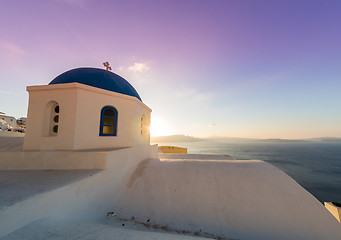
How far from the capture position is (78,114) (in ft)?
19.3

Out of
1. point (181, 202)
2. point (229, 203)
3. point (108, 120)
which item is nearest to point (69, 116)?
point (108, 120)

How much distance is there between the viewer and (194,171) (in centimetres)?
644

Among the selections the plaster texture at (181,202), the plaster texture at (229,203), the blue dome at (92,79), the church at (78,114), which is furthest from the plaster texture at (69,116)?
the plaster texture at (229,203)

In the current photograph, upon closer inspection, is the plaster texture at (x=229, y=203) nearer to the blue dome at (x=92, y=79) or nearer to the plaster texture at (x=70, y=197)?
the plaster texture at (x=70, y=197)

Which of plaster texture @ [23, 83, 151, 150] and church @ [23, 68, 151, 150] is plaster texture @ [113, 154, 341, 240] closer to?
church @ [23, 68, 151, 150]

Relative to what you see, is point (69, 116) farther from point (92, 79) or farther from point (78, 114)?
point (92, 79)

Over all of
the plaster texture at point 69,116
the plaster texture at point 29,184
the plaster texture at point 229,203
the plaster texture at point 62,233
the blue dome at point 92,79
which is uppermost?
the blue dome at point 92,79

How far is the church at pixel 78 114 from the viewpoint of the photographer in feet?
19.2

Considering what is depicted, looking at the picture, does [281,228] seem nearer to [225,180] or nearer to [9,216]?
[225,180]

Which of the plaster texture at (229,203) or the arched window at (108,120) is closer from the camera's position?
the plaster texture at (229,203)

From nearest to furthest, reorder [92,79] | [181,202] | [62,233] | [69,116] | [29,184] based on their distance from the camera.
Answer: [62,233], [29,184], [181,202], [69,116], [92,79]

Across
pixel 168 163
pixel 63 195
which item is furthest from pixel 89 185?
pixel 168 163

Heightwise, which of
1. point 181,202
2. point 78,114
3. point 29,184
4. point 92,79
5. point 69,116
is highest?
point 92,79

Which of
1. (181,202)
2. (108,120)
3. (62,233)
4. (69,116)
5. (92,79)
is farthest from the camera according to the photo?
(108,120)
